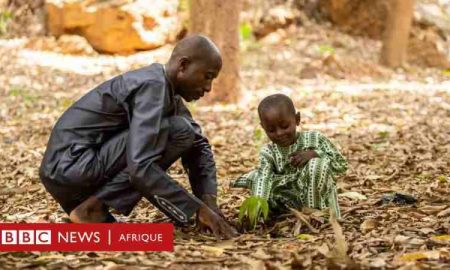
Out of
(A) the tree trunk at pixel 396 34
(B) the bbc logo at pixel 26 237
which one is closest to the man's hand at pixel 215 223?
(B) the bbc logo at pixel 26 237

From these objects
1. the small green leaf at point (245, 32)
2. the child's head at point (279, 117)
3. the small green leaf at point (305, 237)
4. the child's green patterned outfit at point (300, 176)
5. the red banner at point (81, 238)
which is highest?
the small green leaf at point (245, 32)

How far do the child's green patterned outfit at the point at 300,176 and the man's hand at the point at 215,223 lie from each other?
0.33m

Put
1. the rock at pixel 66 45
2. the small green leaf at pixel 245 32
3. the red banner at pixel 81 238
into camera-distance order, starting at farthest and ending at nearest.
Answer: the small green leaf at pixel 245 32, the rock at pixel 66 45, the red banner at pixel 81 238

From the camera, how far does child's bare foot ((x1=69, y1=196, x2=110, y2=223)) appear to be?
3365 mm

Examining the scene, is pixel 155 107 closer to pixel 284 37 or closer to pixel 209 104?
pixel 209 104

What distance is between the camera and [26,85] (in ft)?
31.0

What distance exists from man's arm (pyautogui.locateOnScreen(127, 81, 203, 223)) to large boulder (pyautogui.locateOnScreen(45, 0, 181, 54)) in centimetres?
857

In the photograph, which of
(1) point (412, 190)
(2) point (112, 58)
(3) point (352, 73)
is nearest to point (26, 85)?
(2) point (112, 58)

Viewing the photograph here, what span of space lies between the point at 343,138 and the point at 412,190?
2199 mm

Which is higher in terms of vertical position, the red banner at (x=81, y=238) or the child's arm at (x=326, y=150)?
the child's arm at (x=326, y=150)

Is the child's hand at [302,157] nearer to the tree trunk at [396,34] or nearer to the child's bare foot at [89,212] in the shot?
the child's bare foot at [89,212]

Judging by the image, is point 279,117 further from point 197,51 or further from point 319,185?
point 197,51

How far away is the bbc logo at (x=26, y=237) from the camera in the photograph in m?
2.97

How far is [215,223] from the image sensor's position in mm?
3211
